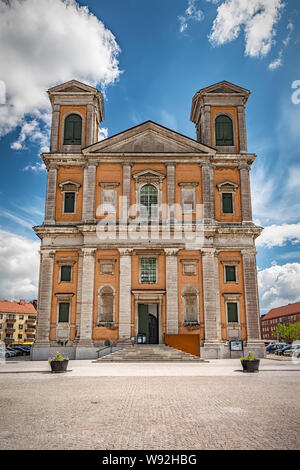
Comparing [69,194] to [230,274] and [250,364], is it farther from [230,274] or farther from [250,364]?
[250,364]

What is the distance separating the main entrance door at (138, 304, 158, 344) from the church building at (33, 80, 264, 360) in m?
0.08

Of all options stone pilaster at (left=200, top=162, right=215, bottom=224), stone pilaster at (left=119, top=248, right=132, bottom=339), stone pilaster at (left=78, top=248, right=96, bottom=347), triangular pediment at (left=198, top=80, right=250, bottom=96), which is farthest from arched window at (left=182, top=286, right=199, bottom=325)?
triangular pediment at (left=198, top=80, right=250, bottom=96)

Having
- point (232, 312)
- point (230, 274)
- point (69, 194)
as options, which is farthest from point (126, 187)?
point (232, 312)

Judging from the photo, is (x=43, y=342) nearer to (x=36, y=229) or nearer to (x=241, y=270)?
(x=36, y=229)

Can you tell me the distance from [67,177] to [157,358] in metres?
16.9

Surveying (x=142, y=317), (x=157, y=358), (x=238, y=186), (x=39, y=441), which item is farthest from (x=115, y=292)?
(x=39, y=441)

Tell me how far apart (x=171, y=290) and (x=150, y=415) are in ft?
70.2

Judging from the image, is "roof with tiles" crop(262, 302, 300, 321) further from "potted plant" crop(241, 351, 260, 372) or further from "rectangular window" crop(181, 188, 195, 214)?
"potted plant" crop(241, 351, 260, 372)

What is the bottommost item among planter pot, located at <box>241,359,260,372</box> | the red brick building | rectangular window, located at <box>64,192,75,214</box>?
planter pot, located at <box>241,359,260,372</box>

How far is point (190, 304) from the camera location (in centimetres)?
3028

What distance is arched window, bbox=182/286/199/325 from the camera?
29953mm

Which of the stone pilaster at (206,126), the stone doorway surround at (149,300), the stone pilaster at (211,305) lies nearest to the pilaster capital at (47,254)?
the stone doorway surround at (149,300)

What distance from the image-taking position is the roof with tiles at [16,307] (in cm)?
9188

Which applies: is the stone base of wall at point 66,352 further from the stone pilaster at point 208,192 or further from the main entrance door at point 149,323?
the stone pilaster at point 208,192
